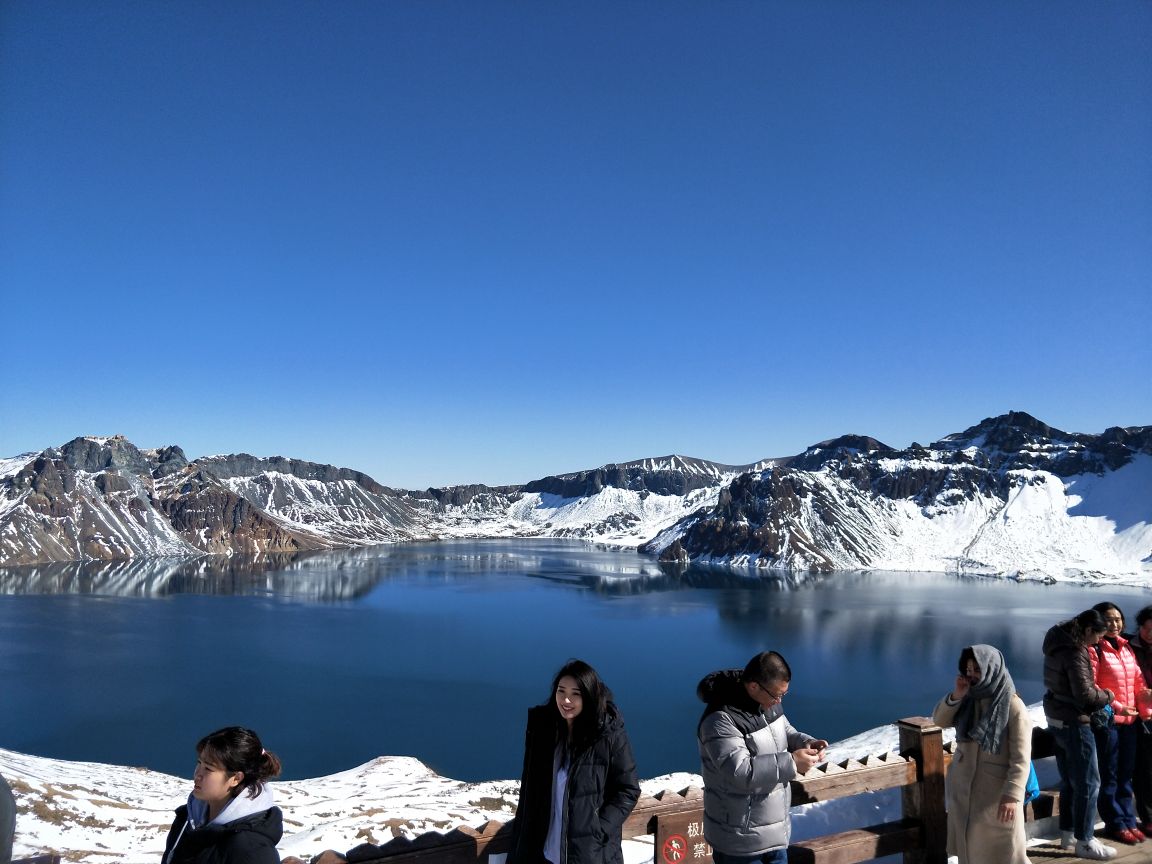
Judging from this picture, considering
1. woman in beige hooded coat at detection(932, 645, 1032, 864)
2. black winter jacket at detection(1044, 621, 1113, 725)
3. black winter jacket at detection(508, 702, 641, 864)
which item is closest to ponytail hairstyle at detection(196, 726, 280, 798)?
black winter jacket at detection(508, 702, 641, 864)

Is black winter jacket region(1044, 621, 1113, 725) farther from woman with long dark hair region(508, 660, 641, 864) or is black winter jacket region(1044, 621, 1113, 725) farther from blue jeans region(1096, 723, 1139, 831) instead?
→ woman with long dark hair region(508, 660, 641, 864)

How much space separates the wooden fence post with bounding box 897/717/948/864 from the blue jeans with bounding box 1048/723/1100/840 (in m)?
1.30

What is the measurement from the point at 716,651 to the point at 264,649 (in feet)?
144

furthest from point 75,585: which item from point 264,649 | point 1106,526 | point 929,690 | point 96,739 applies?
point 1106,526

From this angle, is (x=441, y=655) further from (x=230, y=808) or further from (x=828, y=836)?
(x=230, y=808)

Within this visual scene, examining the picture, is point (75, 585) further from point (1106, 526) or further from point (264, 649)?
point (1106, 526)

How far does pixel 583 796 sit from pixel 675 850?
136 cm

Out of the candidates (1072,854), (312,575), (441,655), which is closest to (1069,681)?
(1072,854)

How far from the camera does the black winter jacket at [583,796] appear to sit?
397 centimetres

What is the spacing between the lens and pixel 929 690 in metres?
54.2

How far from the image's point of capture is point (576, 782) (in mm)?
3984

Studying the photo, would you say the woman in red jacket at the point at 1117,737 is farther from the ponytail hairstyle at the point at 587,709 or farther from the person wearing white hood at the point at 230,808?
the person wearing white hood at the point at 230,808

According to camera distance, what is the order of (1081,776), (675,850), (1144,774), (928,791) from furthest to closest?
(1144,774), (1081,776), (928,791), (675,850)

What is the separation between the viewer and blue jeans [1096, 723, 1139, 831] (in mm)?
6293
